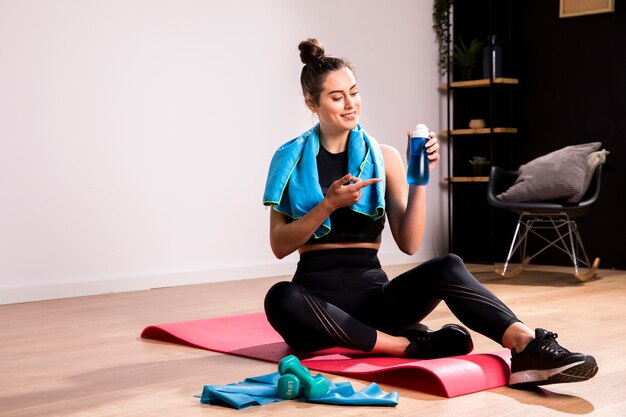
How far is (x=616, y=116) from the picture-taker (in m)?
5.54

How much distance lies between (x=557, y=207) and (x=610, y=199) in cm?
90

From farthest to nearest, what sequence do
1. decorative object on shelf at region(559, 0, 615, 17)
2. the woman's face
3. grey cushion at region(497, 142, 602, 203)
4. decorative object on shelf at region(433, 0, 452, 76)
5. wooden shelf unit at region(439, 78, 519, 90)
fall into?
decorative object on shelf at region(433, 0, 452, 76) → wooden shelf unit at region(439, 78, 519, 90) → decorative object on shelf at region(559, 0, 615, 17) → grey cushion at region(497, 142, 602, 203) → the woman's face

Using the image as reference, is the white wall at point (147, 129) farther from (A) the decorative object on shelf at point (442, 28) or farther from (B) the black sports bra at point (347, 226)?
(B) the black sports bra at point (347, 226)

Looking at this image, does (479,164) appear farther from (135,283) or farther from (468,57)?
(135,283)

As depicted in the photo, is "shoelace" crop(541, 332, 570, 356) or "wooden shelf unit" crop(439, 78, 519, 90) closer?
"shoelace" crop(541, 332, 570, 356)

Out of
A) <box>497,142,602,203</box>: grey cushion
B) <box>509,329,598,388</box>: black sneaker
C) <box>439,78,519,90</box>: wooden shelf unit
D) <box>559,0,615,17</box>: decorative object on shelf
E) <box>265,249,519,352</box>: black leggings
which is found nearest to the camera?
<box>509,329,598,388</box>: black sneaker

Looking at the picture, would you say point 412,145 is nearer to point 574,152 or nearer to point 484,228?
point 574,152

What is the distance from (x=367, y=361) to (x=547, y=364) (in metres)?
0.56

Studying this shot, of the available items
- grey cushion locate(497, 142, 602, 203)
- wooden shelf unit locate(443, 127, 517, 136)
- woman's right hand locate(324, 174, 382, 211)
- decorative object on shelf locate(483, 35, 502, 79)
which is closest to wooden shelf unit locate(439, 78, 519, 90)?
decorative object on shelf locate(483, 35, 502, 79)

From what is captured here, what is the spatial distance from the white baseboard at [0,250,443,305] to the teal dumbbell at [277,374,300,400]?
8.01 feet

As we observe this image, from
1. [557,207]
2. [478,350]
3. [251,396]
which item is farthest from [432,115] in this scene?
[251,396]

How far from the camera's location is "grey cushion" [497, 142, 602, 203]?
4867mm

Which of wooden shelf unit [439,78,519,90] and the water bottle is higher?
wooden shelf unit [439,78,519,90]

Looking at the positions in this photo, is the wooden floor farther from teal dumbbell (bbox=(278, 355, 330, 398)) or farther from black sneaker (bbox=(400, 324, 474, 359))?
black sneaker (bbox=(400, 324, 474, 359))
